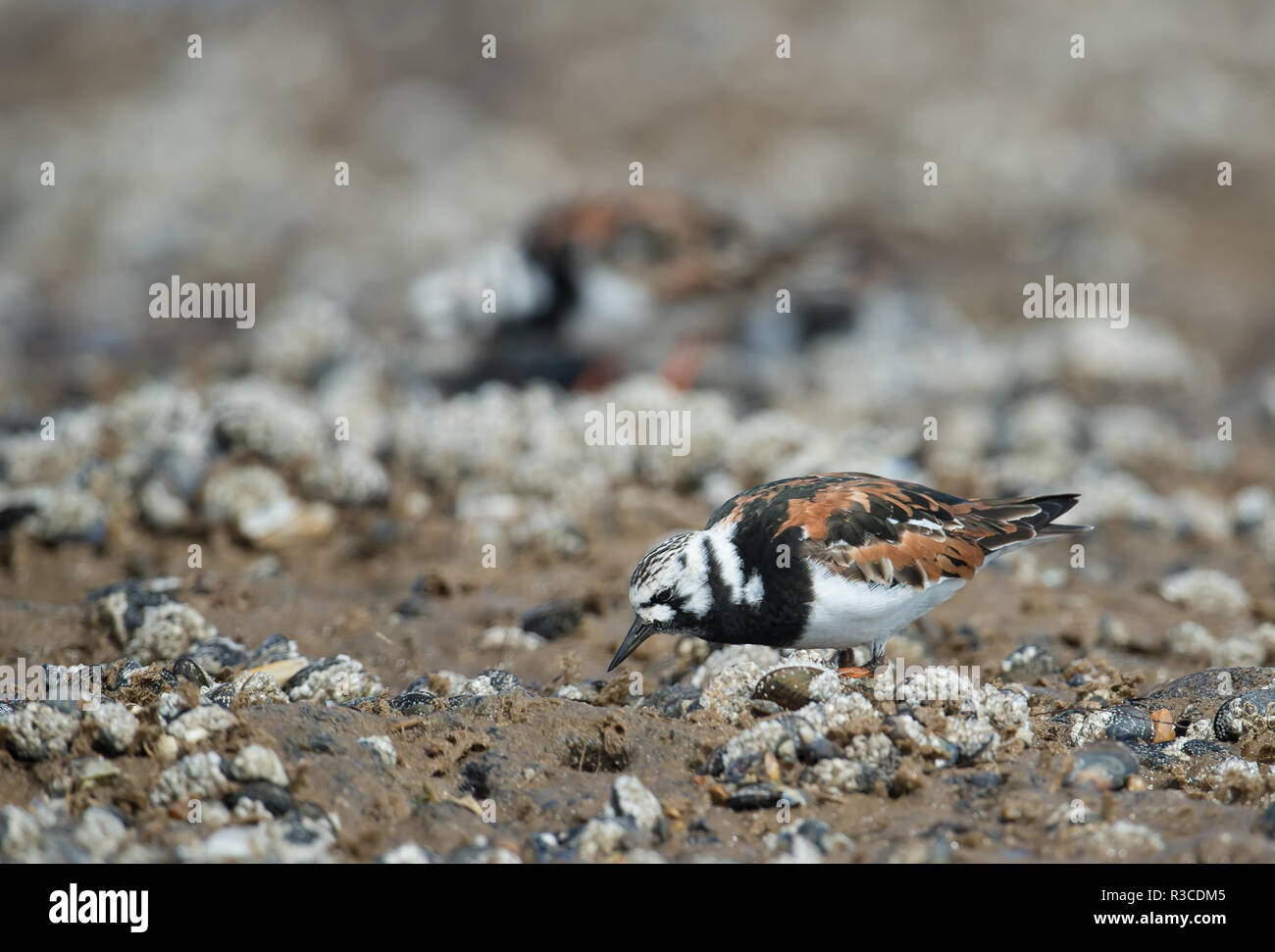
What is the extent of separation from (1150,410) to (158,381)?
10.9 metres

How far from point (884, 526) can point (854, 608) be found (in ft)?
1.92

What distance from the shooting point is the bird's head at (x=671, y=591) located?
19.4ft

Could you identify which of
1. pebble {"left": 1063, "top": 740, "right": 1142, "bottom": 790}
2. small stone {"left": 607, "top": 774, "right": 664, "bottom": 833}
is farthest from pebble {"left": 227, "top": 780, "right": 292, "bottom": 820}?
pebble {"left": 1063, "top": 740, "right": 1142, "bottom": 790}

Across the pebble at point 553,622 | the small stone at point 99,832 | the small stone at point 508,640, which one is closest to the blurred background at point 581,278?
the small stone at point 508,640

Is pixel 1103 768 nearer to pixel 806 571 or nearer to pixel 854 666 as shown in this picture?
pixel 806 571

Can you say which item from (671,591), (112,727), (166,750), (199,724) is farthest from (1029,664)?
Result: (112,727)

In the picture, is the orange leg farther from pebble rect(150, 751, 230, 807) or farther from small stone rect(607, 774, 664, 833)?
pebble rect(150, 751, 230, 807)

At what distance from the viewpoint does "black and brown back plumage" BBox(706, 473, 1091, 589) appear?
5.94 m

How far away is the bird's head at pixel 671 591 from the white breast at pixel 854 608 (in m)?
0.53

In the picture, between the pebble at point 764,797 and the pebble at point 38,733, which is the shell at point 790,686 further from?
the pebble at point 38,733

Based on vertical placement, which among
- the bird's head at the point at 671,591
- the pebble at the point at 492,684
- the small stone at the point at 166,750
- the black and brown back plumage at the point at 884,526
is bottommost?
the small stone at the point at 166,750

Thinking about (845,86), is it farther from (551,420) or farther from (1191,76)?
(551,420)

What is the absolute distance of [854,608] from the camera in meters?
5.80

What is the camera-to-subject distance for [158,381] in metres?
12.9
